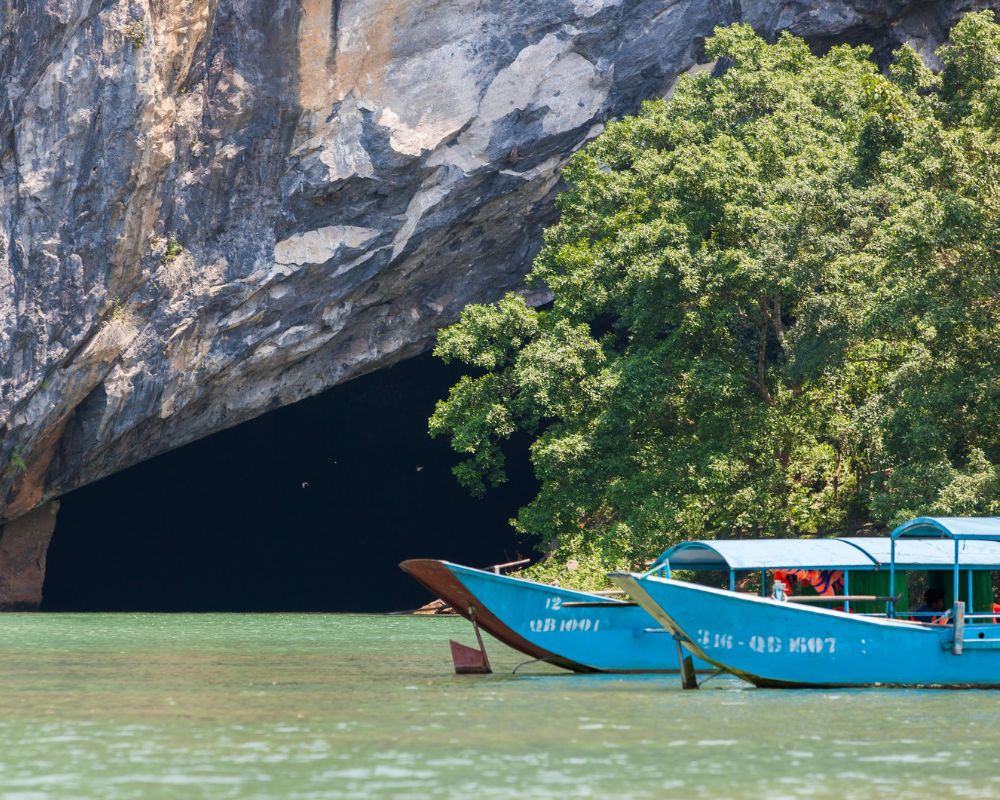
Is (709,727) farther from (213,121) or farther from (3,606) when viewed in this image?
(3,606)

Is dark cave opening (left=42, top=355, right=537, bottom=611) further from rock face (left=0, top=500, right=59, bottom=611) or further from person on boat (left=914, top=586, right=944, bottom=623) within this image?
person on boat (left=914, top=586, right=944, bottom=623)

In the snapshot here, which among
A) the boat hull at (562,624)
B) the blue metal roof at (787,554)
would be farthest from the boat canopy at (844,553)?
the boat hull at (562,624)

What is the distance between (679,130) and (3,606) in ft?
57.1

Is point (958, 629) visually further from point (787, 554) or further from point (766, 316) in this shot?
point (766, 316)

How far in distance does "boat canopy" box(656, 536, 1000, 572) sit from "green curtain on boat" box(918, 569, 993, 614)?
416 mm

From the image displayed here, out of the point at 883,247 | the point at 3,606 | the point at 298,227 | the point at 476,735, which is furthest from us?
the point at 3,606

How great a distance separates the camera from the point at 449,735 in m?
10.6

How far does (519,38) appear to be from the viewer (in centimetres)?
2920

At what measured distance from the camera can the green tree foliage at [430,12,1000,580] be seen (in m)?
21.3

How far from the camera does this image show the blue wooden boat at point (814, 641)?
14086mm

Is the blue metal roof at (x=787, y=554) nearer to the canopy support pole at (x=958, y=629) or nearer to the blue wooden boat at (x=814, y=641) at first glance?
the blue wooden boat at (x=814, y=641)

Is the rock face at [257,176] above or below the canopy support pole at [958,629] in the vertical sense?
above

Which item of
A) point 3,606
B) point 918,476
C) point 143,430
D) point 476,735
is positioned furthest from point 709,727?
point 3,606

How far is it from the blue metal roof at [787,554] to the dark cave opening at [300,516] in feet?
73.9
